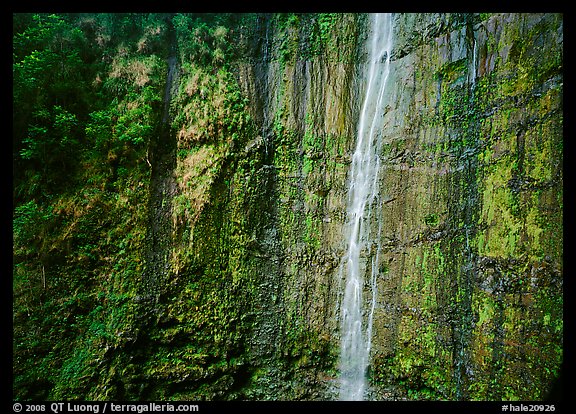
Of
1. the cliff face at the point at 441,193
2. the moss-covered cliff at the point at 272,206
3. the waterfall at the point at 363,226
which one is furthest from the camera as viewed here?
the waterfall at the point at 363,226

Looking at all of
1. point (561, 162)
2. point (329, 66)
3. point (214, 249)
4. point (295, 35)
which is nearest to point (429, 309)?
point (561, 162)

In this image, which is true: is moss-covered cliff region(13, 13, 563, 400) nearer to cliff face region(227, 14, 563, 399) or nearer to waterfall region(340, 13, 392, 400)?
cliff face region(227, 14, 563, 399)

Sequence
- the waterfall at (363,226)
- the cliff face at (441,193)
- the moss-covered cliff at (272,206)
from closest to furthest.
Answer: the cliff face at (441,193)
the moss-covered cliff at (272,206)
the waterfall at (363,226)

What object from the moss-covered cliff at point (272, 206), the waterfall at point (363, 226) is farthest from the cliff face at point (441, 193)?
the waterfall at point (363, 226)

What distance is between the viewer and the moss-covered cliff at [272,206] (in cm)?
465

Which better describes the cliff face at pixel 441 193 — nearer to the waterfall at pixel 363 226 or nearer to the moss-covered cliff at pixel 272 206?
the moss-covered cliff at pixel 272 206

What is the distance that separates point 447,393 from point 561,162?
4054 millimetres

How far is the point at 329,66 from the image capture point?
6426 mm

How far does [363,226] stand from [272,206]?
1.89m

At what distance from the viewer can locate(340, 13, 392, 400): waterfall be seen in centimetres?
610

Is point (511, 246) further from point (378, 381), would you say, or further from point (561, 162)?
point (378, 381)

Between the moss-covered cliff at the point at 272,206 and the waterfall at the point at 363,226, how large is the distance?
165mm

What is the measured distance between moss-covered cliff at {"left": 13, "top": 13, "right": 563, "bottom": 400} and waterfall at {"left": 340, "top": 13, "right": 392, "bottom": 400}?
0.16 metres

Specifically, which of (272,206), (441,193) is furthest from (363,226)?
(272,206)
